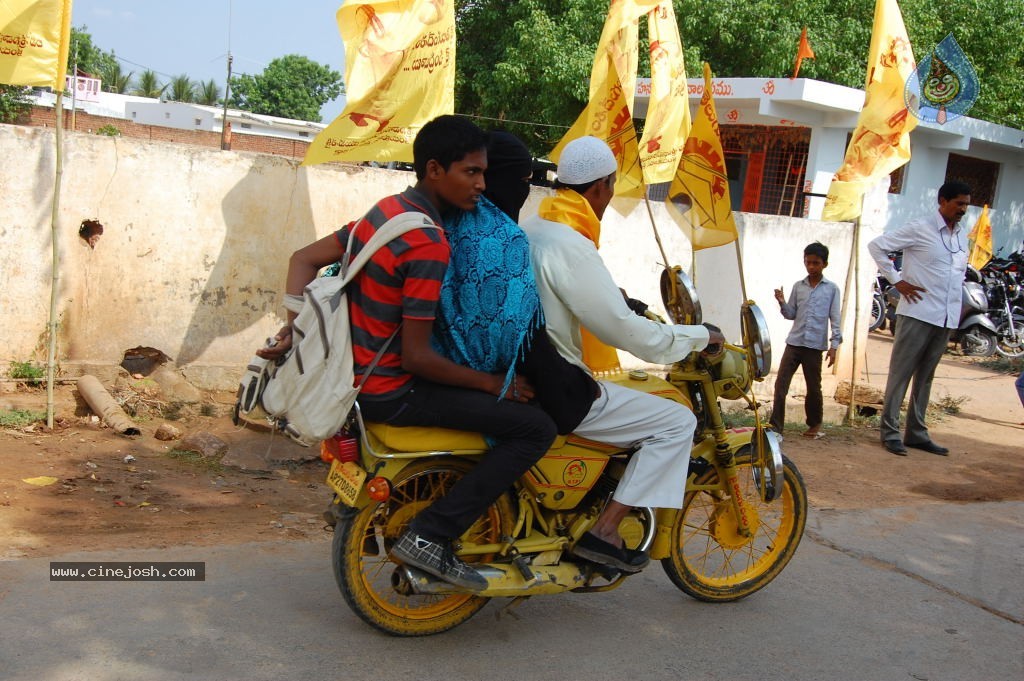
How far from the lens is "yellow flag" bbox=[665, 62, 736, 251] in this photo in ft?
21.4

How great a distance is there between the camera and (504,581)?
131 inches

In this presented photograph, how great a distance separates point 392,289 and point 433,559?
933 mm

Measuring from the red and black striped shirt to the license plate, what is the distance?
261 millimetres

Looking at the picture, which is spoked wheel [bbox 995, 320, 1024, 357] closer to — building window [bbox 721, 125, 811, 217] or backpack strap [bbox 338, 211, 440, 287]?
building window [bbox 721, 125, 811, 217]

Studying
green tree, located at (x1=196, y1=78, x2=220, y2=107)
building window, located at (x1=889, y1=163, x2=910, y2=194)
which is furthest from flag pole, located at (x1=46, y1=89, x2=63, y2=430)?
green tree, located at (x1=196, y1=78, x2=220, y2=107)

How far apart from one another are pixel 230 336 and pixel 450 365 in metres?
4.28

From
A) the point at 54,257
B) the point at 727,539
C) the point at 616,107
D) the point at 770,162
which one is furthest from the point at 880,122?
the point at 770,162

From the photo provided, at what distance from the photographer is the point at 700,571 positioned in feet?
13.7

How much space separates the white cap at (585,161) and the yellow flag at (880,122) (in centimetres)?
521

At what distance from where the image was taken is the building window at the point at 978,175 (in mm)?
20297

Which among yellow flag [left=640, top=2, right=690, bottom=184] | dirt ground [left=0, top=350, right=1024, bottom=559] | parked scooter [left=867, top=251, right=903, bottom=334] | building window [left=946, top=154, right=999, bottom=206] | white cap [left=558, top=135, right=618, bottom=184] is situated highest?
building window [left=946, top=154, right=999, bottom=206]

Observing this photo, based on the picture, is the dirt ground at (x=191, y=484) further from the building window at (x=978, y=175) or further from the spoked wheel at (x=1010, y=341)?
the building window at (x=978, y=175)

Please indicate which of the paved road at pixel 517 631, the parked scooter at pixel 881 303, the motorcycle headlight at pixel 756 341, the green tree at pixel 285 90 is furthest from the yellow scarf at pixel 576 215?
the green tree at pixel 285 90

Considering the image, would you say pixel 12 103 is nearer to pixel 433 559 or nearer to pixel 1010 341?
pixel 1010 341
